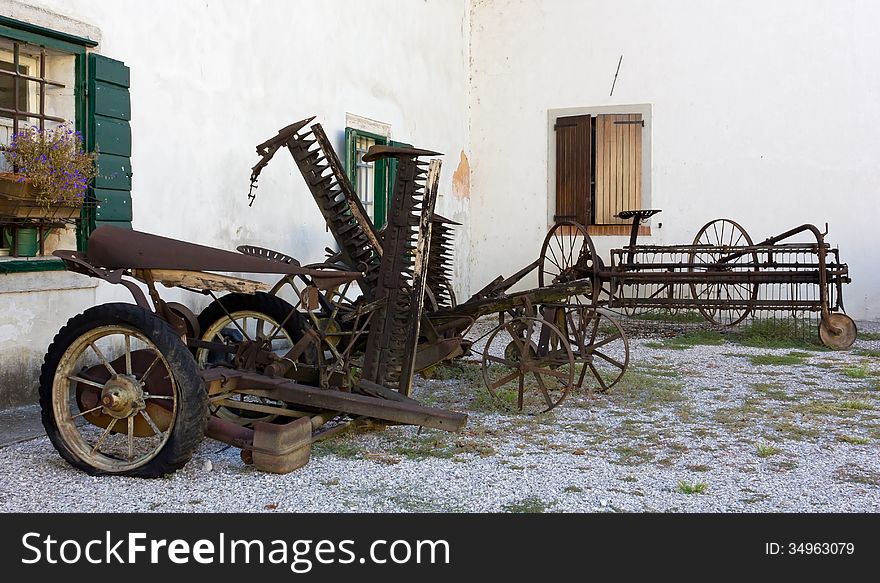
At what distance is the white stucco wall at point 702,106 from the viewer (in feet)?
32.1

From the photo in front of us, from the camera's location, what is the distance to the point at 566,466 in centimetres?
403

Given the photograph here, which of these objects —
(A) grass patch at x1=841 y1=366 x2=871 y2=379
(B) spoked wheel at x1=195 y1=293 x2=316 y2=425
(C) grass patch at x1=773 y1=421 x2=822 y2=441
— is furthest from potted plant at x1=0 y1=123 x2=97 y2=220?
(A) grass patch at x1=841 y1=366 x2=871 y2=379

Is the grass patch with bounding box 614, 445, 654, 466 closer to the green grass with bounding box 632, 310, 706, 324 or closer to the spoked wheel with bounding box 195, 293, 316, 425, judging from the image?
the spoked wheel with bounding box 195, 293, 316, 425

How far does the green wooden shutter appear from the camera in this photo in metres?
5.25

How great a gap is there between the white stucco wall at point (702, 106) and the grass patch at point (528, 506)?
748 centimetres

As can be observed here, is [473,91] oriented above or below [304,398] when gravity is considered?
above

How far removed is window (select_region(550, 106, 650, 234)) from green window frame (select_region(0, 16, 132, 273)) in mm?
6392

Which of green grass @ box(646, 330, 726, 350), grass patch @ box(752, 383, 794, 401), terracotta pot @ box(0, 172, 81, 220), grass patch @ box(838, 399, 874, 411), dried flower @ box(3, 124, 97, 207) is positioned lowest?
grass patch @ box(838, 399, 874, 411)

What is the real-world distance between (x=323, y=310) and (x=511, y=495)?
86.1 inches

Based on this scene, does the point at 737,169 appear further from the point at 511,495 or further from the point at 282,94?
the point at 511,495

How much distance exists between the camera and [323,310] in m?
5.32

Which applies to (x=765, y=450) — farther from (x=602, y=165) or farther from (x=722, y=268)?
(x=602, y=165)

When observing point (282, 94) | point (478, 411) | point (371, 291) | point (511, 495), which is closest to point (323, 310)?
point (371, 291)

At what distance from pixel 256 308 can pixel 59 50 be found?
6.78 feet
